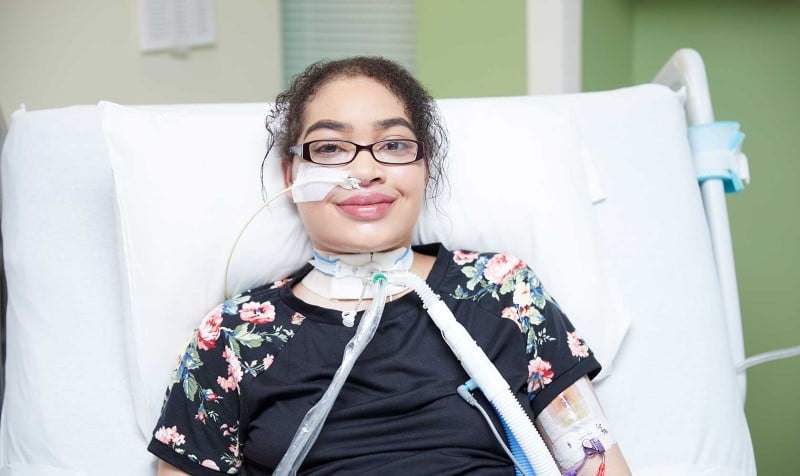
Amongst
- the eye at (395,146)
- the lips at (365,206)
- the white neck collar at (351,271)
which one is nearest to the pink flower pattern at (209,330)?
the white neck collar at (351,271)

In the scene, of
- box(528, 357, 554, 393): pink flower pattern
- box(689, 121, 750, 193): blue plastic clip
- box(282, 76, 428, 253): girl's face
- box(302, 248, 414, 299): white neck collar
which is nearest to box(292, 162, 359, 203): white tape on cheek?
box(282, 76, 428, 253): girl's face

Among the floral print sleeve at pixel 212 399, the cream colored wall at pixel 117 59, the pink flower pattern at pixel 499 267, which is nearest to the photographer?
the floral print sleeve at pixel 212 399

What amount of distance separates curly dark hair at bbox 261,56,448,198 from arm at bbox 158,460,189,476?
53 cm

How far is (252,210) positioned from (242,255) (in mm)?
81

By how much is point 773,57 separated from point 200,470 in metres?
1.88

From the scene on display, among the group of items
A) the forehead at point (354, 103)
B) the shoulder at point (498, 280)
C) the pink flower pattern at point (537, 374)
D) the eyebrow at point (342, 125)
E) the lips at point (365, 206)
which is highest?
the forehead at point (354, 103)

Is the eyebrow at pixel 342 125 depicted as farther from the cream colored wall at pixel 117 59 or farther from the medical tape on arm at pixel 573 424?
the cream colored wall at pixel 117 59

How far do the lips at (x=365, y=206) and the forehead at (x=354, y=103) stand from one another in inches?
4.6

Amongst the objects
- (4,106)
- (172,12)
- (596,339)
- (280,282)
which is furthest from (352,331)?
(172,12)

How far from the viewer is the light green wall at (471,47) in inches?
106

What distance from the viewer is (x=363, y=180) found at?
138cm

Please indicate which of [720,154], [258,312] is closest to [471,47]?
[720,154]

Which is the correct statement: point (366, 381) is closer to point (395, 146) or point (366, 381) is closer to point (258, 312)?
point (258, 312)

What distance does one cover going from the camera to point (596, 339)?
Result: 5.16ft
